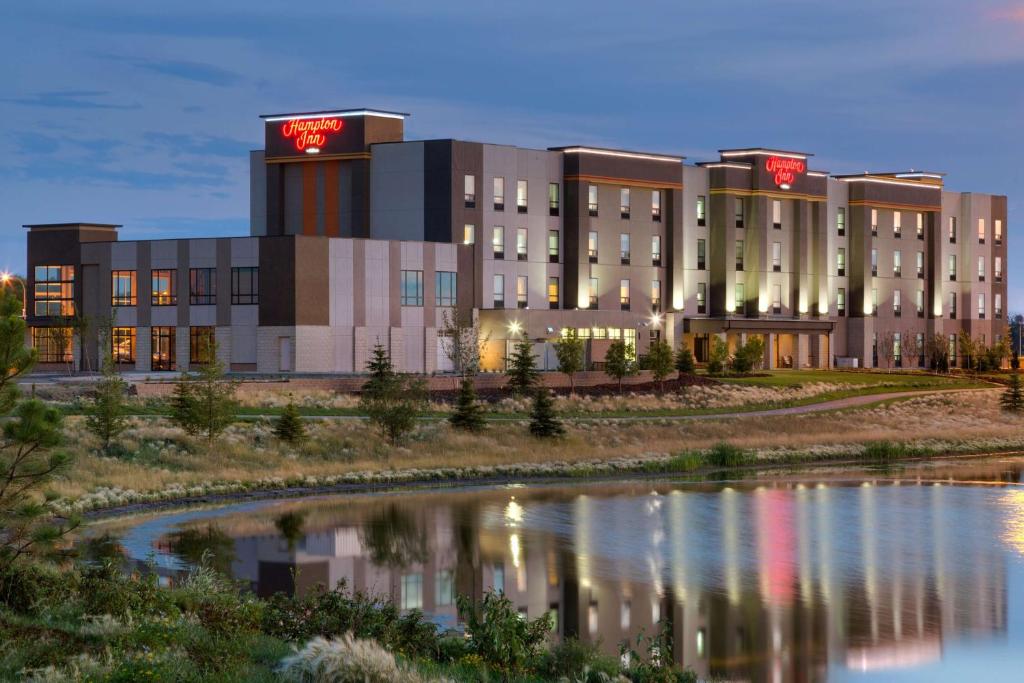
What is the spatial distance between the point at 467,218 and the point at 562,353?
19057mm

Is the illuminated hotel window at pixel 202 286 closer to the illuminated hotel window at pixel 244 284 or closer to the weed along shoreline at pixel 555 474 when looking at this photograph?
the illuminated hotel window at pixel 244 284

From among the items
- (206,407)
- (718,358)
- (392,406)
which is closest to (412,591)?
(206,407)

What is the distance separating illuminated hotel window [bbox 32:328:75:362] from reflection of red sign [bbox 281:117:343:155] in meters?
20.8

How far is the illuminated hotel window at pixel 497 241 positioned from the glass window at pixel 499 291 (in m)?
1.38

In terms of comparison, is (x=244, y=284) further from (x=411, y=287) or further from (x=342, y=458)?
(x=342, y=458)

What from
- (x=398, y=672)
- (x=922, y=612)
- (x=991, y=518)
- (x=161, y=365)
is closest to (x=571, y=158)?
(x=161, y=365)

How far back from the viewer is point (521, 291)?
86.2 metres

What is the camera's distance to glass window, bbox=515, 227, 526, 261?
3396 inches

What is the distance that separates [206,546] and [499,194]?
60.5 metres

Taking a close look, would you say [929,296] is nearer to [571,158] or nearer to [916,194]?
[916,194]

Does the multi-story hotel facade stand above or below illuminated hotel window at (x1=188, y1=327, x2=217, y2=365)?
above

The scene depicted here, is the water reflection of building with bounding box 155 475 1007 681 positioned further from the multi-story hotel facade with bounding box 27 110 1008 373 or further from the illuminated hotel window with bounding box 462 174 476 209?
the illuminated hotel window with bounding box 462 174 476 209

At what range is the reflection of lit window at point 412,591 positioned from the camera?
72.2 feet

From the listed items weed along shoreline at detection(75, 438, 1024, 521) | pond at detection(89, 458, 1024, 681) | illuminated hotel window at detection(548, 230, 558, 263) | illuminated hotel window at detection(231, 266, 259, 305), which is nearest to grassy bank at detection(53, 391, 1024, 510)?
weed along shoreline at detection(75, 438, 1024, 521)
